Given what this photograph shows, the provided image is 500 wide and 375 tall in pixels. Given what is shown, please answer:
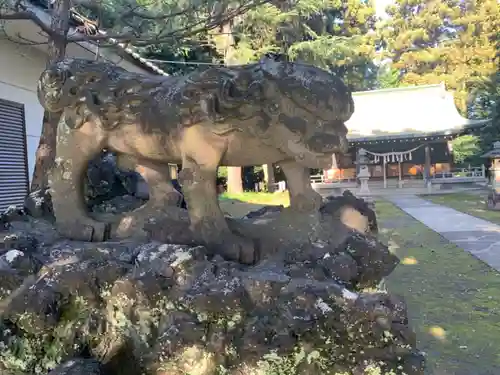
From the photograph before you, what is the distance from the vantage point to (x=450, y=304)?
11.0ft

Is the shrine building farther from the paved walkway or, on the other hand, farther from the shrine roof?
the paved walkway

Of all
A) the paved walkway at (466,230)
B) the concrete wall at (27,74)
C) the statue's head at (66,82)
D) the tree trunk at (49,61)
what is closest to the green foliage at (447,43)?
Result: the paved walkway at (466,230)

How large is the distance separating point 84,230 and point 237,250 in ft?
2.35

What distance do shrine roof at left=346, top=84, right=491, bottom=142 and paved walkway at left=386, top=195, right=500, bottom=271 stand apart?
5.81 metres

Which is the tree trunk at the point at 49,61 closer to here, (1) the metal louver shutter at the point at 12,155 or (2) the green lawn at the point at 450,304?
(1) the metal louver shutter at the point at 12,155

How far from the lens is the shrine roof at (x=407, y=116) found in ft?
51.8

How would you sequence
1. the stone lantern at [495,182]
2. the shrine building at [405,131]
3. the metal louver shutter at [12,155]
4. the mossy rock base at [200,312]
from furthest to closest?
the shrine building at [405,131] < the stone lantern at [495,182] < the metal louver shutter at [12,155] < the mossy rock base at [200,312]

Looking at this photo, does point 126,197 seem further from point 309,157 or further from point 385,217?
point 385,217

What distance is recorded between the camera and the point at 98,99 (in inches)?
76.5

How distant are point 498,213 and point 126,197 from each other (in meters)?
8.72

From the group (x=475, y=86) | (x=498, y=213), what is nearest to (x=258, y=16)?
(x=498, y=213)

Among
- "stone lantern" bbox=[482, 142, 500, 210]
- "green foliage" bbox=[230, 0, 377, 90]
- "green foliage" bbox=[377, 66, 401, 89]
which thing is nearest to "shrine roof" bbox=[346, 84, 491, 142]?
"green foliage" bbox=[230, 0, 377, 90]

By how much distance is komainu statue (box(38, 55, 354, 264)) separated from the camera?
1.75 meters

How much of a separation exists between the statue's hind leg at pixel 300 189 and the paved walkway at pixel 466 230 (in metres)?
3.38
